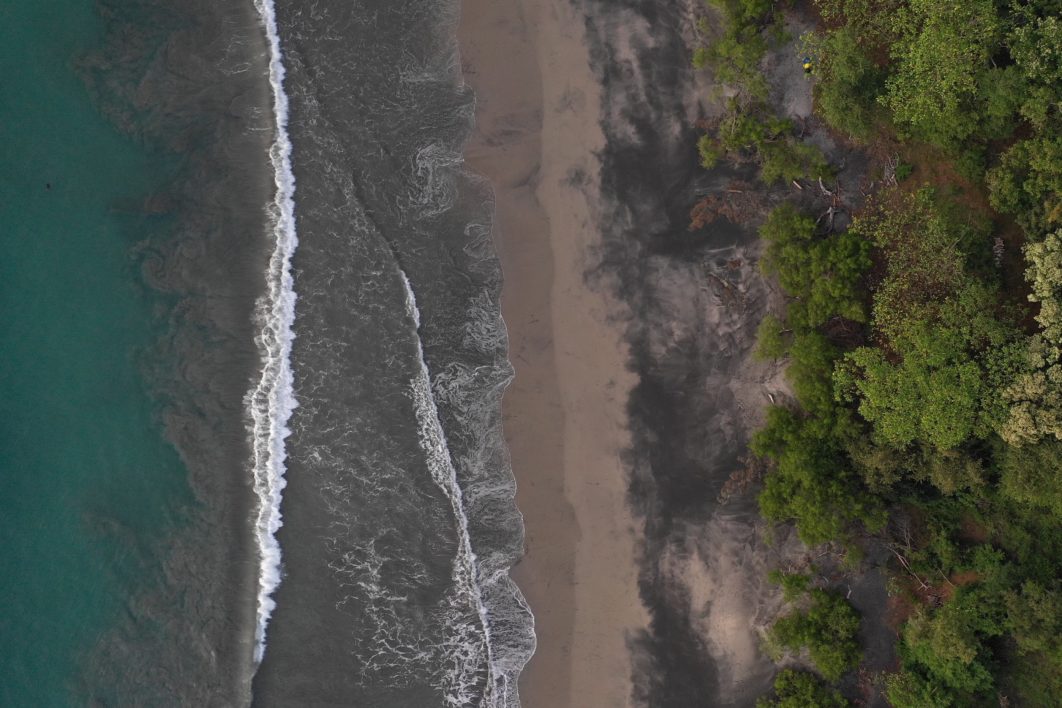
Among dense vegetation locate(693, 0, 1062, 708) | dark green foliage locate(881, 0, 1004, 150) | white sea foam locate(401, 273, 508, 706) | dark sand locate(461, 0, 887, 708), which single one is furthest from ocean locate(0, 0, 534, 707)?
dark green foliage locate(881, 0, 1004, 150)

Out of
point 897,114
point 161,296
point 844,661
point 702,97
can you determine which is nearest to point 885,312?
point 897,114

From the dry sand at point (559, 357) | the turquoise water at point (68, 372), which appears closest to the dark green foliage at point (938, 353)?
the dry sand at point (559, 357)

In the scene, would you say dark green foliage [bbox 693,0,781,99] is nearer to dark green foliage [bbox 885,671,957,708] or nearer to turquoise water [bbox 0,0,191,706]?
turquoise water [bbox 0,0,191,706]

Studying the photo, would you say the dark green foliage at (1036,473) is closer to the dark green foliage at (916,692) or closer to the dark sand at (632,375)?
the dark green foliage at (916,692)

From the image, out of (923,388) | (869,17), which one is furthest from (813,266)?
(869,17)

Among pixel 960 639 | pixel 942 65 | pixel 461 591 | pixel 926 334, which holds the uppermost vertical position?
pixel 942 65

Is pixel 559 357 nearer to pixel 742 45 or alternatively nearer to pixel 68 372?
pixel 742 45
